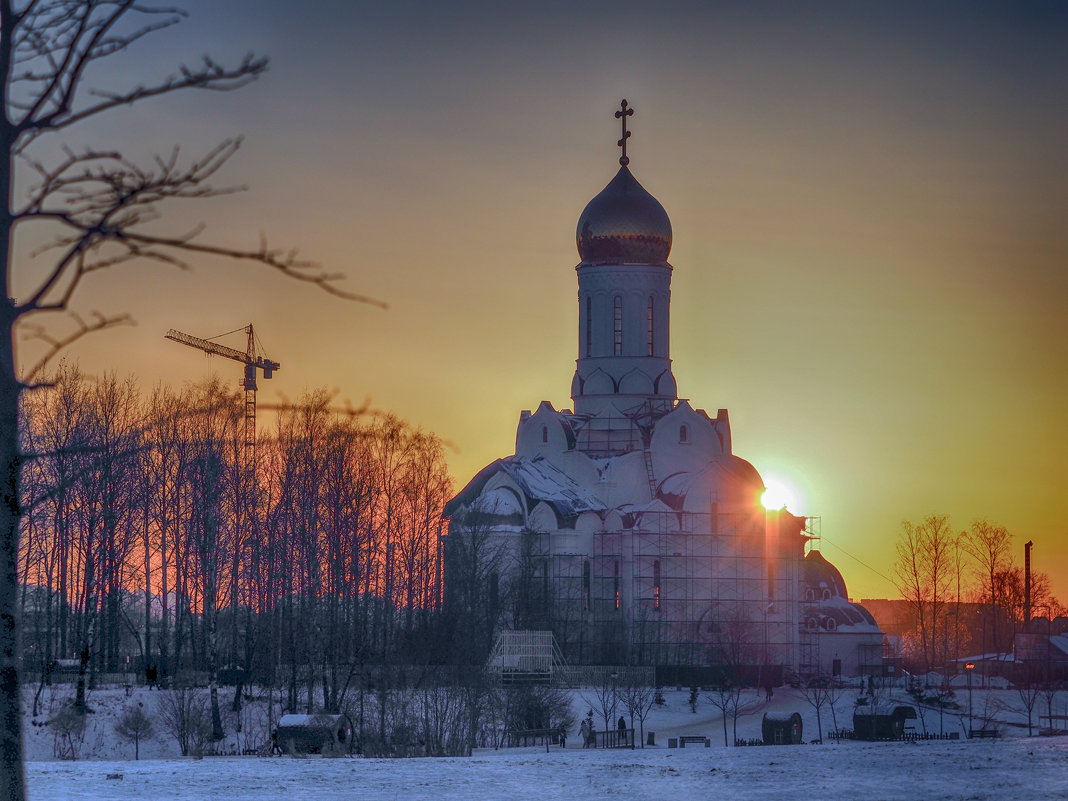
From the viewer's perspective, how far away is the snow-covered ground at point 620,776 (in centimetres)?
1346

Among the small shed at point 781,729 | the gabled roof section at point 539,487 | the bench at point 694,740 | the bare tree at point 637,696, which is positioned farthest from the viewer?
the gabled roof section at point 539,487

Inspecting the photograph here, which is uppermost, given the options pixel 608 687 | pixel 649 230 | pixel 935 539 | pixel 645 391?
pixel 649 230

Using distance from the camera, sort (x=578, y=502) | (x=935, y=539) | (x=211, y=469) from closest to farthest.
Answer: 1. (x=211, y=469)
2. (x=578, y=502)
3. (x=935, y=539)

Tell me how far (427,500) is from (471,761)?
82.4ft

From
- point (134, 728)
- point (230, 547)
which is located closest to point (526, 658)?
point (230, 547)

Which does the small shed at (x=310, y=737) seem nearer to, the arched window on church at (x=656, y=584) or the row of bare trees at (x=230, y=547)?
the row of bare trees at (x=230, y=547)

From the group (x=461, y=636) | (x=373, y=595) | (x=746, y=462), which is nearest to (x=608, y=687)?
(x=461, y=636)

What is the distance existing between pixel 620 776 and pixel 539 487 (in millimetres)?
35719

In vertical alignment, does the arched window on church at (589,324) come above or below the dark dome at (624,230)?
below

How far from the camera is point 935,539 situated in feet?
198

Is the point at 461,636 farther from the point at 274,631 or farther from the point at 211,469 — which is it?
the point at 211,469

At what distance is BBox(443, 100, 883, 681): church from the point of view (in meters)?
45.4

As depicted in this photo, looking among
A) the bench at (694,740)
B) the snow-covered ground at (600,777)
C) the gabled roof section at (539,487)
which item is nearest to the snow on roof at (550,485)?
the gabled roof section at (539,487)

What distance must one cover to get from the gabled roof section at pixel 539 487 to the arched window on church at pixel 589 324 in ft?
14.2
